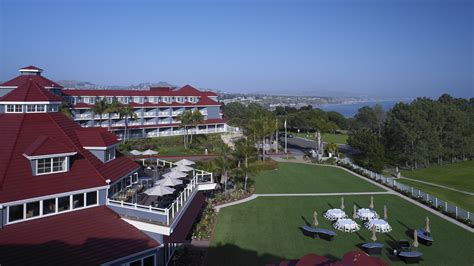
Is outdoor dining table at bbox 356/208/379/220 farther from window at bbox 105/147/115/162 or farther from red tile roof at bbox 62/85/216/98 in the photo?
red tile roof at bbox 62/85/216/98

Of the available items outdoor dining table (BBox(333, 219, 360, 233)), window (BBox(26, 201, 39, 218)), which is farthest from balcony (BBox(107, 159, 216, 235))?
outdoor dining table (BBox(333, 219, 360, 233))

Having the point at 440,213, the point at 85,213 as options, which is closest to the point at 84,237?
the point at 85,213

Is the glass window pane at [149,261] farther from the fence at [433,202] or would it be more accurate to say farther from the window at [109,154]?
the fence at [433,202]

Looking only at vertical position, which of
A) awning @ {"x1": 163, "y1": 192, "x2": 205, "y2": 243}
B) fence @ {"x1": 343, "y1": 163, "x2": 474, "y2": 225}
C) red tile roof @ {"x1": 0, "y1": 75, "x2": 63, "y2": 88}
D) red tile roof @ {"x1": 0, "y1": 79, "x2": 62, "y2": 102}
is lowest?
fence @ {"x1": 343, "y1": 163, "x2": 474, "y2": 225}

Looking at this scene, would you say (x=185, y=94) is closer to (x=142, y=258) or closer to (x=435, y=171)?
(x=435, y=171)

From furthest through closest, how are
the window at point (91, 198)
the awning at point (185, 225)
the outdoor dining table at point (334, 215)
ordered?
the outdoor dining table at point (334, 215)
the window at point (91, 198)
the awning at point (185, 225)

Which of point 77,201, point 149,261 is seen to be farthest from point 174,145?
point 149,261

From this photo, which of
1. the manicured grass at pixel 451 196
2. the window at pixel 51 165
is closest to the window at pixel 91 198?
the window at pixel 51 165
